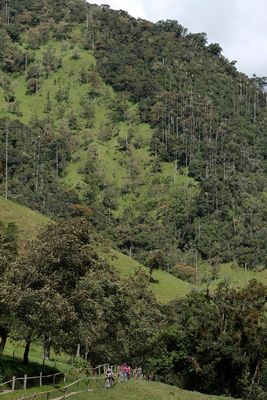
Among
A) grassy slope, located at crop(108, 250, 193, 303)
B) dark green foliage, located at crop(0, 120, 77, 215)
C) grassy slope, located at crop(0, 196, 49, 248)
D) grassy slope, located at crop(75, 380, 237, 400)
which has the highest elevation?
dark green foliage, located at crop(0, 120, 77, 215)

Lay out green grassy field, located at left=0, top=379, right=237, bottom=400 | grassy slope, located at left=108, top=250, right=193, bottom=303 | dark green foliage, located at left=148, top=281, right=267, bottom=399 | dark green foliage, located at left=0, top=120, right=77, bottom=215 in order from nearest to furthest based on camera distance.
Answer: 1. green grassy field, located at left=0, top=379, right=237, bottom=400
2. dark green foliage, located at left=148, top=281, right=267, bottom=399
3. grassy slope, located at left=108, top=250, right=193, bottom=303
4. dark green foliage, located at left=0, top=120, right=77, bottom=215

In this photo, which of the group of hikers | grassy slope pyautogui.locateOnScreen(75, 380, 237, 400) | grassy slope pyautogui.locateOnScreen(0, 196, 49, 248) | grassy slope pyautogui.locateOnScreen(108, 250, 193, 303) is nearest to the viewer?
grassy slope pyautogui.locateOnScreen(75, 380, 237, 400)

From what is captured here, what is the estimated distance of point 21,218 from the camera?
419 feet

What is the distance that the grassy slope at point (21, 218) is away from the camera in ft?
392

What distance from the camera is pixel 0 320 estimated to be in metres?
37.2

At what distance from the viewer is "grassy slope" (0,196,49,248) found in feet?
392

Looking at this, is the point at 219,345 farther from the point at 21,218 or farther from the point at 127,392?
the point at 21,218

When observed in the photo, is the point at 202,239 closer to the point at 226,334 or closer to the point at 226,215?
the point at 226,215

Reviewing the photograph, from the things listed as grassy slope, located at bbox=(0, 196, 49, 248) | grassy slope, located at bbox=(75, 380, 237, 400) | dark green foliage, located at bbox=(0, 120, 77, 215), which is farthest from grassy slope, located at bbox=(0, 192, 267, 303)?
grassy slope, located at bbox=(75, 380, 237, 400)

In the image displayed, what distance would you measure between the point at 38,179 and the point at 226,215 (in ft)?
197

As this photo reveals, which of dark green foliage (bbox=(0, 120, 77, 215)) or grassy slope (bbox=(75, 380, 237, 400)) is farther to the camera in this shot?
dark green foliage (bbox=(0, 120, 77, 215))

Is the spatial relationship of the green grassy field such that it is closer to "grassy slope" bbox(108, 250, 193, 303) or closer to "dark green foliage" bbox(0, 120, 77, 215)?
"grassy slope" bbox(108, 250, 193, 303)

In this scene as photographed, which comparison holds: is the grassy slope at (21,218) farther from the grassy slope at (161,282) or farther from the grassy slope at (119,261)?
the grassy slope at (161,282)

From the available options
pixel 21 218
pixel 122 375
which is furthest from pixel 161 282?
pixel 122 375
